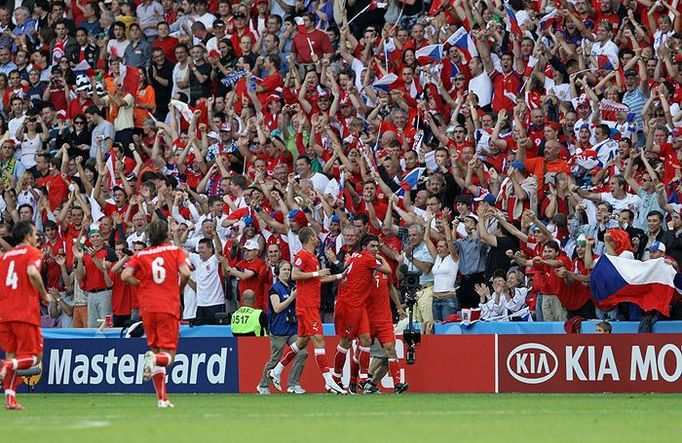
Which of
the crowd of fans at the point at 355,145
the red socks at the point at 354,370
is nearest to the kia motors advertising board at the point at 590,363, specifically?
the crowd of fans at the point at 355,145

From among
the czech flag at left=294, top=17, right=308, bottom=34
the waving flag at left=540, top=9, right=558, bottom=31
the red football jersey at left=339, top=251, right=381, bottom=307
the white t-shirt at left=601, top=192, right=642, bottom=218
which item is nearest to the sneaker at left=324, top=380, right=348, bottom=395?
the red football jersey at left=339, top=251, right=381, bottom=307

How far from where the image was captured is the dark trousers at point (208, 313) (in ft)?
80.5

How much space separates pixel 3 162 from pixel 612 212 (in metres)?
14.0

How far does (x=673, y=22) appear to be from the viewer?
24391 mm

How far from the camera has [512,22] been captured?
2575cm

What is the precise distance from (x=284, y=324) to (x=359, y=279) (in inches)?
62.4

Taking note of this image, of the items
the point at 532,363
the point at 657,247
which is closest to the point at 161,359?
the point at 532,363

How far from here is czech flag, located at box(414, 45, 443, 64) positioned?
85.7ft

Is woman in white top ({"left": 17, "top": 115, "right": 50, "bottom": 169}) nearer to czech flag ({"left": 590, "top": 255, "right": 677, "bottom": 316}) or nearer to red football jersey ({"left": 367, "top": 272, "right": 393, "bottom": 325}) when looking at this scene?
red football jersey ({"left": 367, "top": 272, "right": 393, "bottom": 325})

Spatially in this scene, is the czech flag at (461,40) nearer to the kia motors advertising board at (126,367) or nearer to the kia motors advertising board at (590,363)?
the kia motors advertising board at (590,363)

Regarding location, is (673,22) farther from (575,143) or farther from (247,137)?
(247,137)

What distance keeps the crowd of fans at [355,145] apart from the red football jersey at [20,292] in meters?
7.15

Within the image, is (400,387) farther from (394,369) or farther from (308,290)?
(308,290)

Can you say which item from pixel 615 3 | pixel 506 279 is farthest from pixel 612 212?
pixel 615 3
